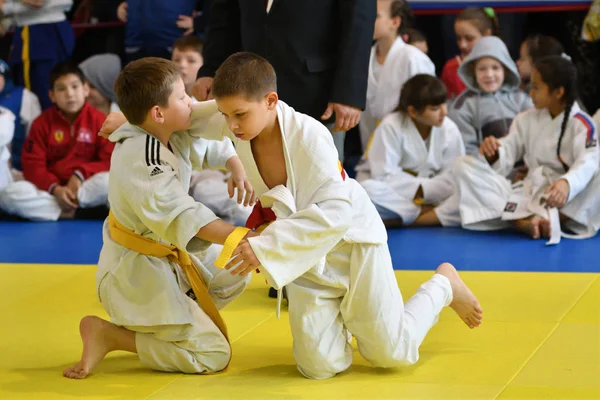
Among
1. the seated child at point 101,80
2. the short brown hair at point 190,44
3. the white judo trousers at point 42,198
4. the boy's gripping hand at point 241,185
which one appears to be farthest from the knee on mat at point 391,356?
the seated child at point 101,80

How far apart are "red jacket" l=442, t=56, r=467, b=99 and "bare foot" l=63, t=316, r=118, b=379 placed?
4.95 m

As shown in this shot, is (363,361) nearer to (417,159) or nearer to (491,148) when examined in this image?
(491,148)

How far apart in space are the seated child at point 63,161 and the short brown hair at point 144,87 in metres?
3.42

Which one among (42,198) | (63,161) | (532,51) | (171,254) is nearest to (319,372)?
(171,254)

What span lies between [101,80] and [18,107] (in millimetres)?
705

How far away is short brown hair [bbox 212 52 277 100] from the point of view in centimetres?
299

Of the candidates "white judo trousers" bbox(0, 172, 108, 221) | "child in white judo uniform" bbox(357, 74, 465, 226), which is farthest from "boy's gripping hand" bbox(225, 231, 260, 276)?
"white judo trousers" bbox(0, 172, 108, 221)

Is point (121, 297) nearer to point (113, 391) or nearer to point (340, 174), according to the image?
point (113, 391)

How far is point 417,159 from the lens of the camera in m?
6.35

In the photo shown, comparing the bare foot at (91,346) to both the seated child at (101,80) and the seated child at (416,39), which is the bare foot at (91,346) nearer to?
the seated child at (101,80)

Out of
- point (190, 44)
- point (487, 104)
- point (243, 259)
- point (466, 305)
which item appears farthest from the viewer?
point (190, 44)

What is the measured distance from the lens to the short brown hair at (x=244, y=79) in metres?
2.99

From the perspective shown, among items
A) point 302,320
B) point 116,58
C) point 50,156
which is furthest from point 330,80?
point 116,58

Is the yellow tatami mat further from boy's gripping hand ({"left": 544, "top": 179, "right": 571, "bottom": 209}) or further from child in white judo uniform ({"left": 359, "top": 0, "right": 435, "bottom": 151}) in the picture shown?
child in white judo uniform ({"left": 359, "top": 0, "right": 435, "bottom": 151})
